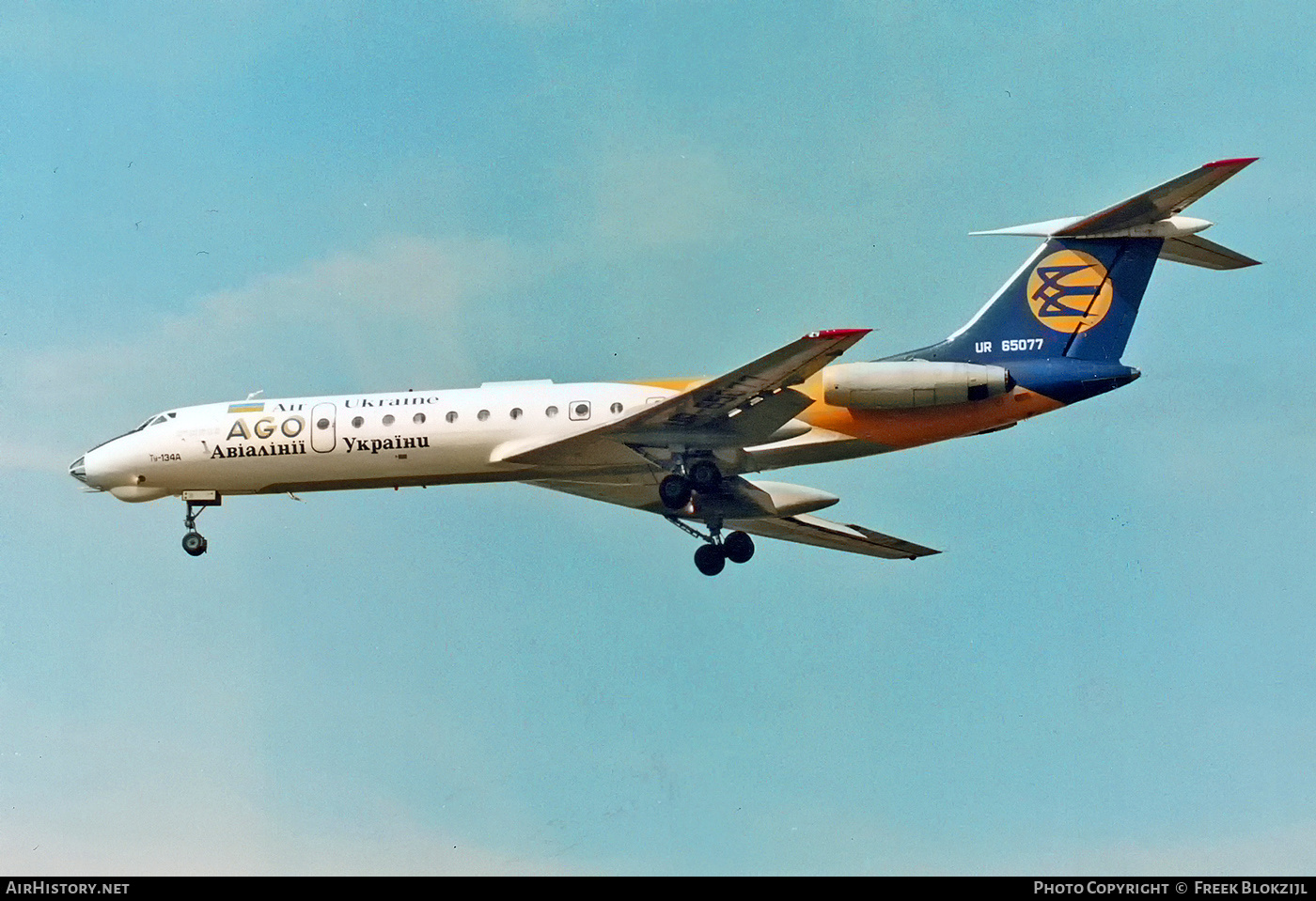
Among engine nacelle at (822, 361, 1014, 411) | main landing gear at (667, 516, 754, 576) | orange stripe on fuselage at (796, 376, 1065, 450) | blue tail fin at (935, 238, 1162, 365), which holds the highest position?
blue tail fin at (935, 238, 1162, 365)

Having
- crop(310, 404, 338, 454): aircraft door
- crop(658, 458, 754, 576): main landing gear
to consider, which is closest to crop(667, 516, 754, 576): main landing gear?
crop(658, 458, 754, 576): main landing gear

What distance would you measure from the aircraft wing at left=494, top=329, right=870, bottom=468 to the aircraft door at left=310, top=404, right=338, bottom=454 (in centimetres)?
326

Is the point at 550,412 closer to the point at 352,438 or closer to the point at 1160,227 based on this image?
the point at 352,438

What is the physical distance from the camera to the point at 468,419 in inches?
1224

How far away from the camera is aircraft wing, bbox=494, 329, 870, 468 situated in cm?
2817

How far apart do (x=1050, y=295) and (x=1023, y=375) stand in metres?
1.94

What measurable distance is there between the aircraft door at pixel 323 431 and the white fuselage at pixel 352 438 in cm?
2

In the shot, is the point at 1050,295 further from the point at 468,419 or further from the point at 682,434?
the point at 468,419

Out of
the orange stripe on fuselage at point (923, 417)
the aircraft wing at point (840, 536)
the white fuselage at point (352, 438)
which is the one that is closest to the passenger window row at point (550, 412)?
the white fuselage at point (352, 438)

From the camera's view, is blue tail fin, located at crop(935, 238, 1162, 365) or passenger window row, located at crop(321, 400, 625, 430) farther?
passenger window row, located at crop(321, 400, 625, 430)

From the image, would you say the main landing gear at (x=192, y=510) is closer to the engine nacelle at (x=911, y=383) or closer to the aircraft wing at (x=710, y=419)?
the aircraft wing at (x=710, y=419)

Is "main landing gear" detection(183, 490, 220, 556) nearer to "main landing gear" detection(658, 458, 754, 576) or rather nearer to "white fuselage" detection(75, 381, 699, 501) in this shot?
"white fuselage" detection(75, 381, 699, 501)
